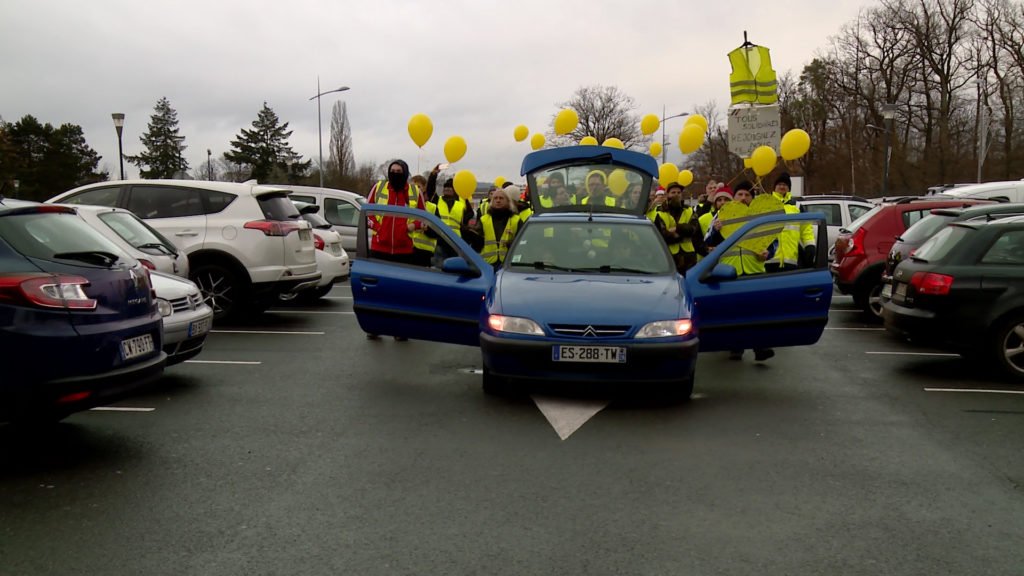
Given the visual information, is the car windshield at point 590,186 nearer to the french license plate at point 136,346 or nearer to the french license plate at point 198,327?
the french license plate at point 198,327

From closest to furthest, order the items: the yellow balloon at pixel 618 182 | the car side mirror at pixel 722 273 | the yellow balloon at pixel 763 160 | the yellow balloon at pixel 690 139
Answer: the car side mirror at pixel 722 273 → the yellow balloon at pixel 618 182 → the yellow balloon at pixel 763 160 → the yellow balloon at pixel 690 139

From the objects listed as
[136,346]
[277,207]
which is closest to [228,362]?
[277,207]

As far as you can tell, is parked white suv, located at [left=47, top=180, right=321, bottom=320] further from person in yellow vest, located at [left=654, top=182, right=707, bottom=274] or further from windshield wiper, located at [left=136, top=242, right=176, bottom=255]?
person in yellow vest, located at [left=654, top=182, right=707, bottom=274]

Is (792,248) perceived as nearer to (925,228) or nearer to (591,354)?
(925,228)

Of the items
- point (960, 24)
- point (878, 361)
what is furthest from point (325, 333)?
point (960, 24)

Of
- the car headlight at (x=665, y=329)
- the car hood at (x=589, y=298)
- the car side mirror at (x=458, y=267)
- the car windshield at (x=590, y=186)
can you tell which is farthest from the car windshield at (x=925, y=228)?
the car side mirror at (x=458, y=267)

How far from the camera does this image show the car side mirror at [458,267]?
297 inches

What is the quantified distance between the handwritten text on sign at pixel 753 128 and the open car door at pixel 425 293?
29.5ft

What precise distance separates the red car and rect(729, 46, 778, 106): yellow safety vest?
4.02 m

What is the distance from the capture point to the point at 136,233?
979cm

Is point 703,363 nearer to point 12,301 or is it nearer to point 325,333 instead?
point 325,333

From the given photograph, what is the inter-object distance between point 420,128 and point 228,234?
2.83 meters

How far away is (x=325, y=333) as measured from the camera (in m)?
10.8

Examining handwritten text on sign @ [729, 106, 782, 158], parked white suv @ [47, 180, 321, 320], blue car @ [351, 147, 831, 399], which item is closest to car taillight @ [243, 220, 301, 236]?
parked white suv @ [47, 180, 321, 320]
